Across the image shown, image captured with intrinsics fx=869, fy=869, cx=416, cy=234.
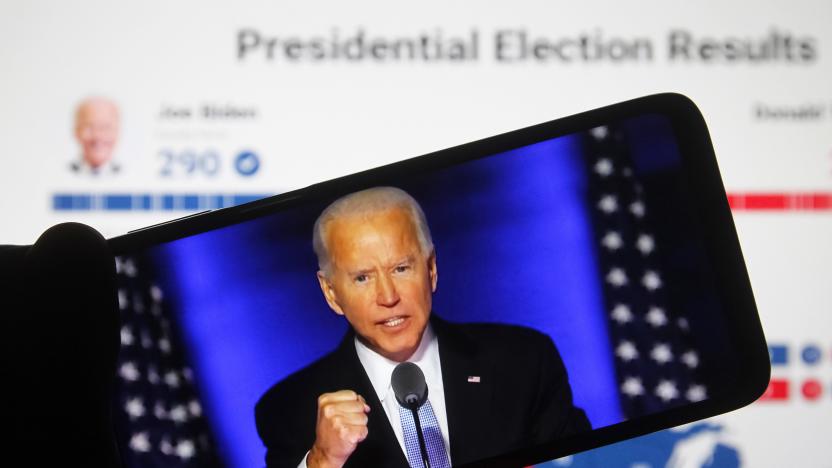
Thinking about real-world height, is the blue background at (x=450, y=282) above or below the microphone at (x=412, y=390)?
above

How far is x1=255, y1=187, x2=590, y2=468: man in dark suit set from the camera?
771mm

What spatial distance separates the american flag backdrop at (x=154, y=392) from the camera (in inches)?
30.8

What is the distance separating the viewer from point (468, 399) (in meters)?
0.79

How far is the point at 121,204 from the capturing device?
4.22ft

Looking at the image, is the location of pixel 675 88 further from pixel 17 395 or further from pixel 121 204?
pixel 17 395

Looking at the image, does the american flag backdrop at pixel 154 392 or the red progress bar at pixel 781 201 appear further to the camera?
the red progress bar at pixel 781 201

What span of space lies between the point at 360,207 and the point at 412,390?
0.56 ft

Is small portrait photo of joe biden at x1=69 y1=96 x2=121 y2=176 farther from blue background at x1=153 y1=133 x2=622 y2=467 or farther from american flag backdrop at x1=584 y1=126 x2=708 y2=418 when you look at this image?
american flag backdrop at x1=584 y1=126 x2=708 y2=418

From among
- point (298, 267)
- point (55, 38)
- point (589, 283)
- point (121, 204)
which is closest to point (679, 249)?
point (589, 283)

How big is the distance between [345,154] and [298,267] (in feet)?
1.64

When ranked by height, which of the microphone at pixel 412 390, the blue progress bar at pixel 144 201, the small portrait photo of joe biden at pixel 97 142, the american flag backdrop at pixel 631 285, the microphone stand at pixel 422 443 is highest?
the small portrait photo of joe biden at pixel 97 142

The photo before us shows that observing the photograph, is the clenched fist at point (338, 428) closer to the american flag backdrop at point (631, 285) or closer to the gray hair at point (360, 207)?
the gray hair at point (360, 207)

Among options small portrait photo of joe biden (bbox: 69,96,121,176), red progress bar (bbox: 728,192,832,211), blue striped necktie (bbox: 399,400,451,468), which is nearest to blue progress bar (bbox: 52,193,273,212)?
small portrait photo of joe biden (bbox: 69,96,121,176)

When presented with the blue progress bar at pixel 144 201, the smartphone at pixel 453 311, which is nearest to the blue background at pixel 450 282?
the smartphone at pixel 453 311
